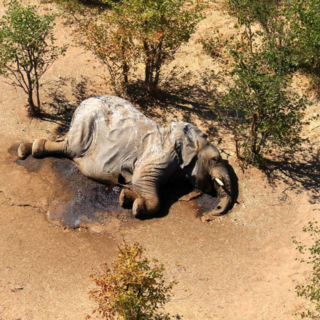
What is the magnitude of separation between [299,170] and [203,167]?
4.31 metres

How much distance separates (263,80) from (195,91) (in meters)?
6.22

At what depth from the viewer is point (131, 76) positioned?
2327 centimetres

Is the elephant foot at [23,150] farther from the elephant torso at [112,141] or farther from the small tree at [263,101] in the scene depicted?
the small tree at [263,101]

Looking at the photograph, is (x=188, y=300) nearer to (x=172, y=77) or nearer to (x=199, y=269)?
(x=199, y=269)

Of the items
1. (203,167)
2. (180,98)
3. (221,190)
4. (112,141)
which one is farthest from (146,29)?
(221,190)

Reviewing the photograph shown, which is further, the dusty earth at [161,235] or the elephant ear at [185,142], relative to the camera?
the elephant ear at [185,142]

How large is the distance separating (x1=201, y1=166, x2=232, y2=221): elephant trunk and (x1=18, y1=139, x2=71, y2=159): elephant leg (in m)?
5.81

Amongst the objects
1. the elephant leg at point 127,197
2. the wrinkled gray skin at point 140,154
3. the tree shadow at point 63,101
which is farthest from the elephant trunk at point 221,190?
the tree shadow at point 63,101

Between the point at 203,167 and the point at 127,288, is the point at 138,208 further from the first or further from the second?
the point at 127,288

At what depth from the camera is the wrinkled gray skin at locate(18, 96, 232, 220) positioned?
→ 680 inches

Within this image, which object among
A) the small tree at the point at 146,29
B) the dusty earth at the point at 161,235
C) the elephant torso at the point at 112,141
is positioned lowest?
the dusty earth at the point at 161,235

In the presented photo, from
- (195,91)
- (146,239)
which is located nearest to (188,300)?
(146,239)

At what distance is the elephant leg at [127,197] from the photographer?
55.9ft

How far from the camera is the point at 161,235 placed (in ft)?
54.3
